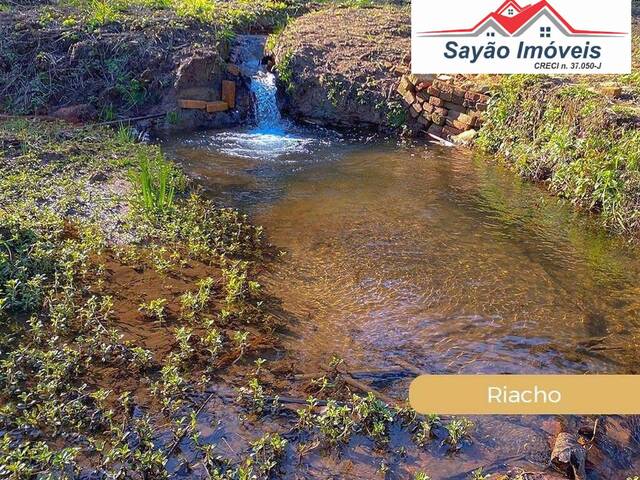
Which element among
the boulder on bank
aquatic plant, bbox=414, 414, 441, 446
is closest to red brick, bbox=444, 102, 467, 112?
the boulder on bank

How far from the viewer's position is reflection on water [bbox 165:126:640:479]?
324 centimetres

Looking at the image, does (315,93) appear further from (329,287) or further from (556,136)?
(329,287)

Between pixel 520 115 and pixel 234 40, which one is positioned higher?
pixel 234 40

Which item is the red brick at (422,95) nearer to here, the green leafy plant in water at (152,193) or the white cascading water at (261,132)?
the white cascading water at (261,132)

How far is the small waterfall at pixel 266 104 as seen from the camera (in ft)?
28.6

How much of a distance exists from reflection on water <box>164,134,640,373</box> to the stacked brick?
948 mm

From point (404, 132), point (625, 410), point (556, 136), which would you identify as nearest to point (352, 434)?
point (625, 410)

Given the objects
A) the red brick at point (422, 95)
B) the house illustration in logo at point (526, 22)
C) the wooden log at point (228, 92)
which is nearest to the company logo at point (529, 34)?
the house illustration in logo at point (526, 22)

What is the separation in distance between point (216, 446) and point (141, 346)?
0.90 m

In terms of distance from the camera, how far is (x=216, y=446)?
2.60 meters

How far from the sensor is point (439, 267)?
4340 millimetres

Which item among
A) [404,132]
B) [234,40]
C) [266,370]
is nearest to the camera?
[266,370]

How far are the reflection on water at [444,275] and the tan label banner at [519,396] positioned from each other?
9cm

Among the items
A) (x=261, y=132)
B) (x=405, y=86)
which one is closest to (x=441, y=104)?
(x=405, y=86)
